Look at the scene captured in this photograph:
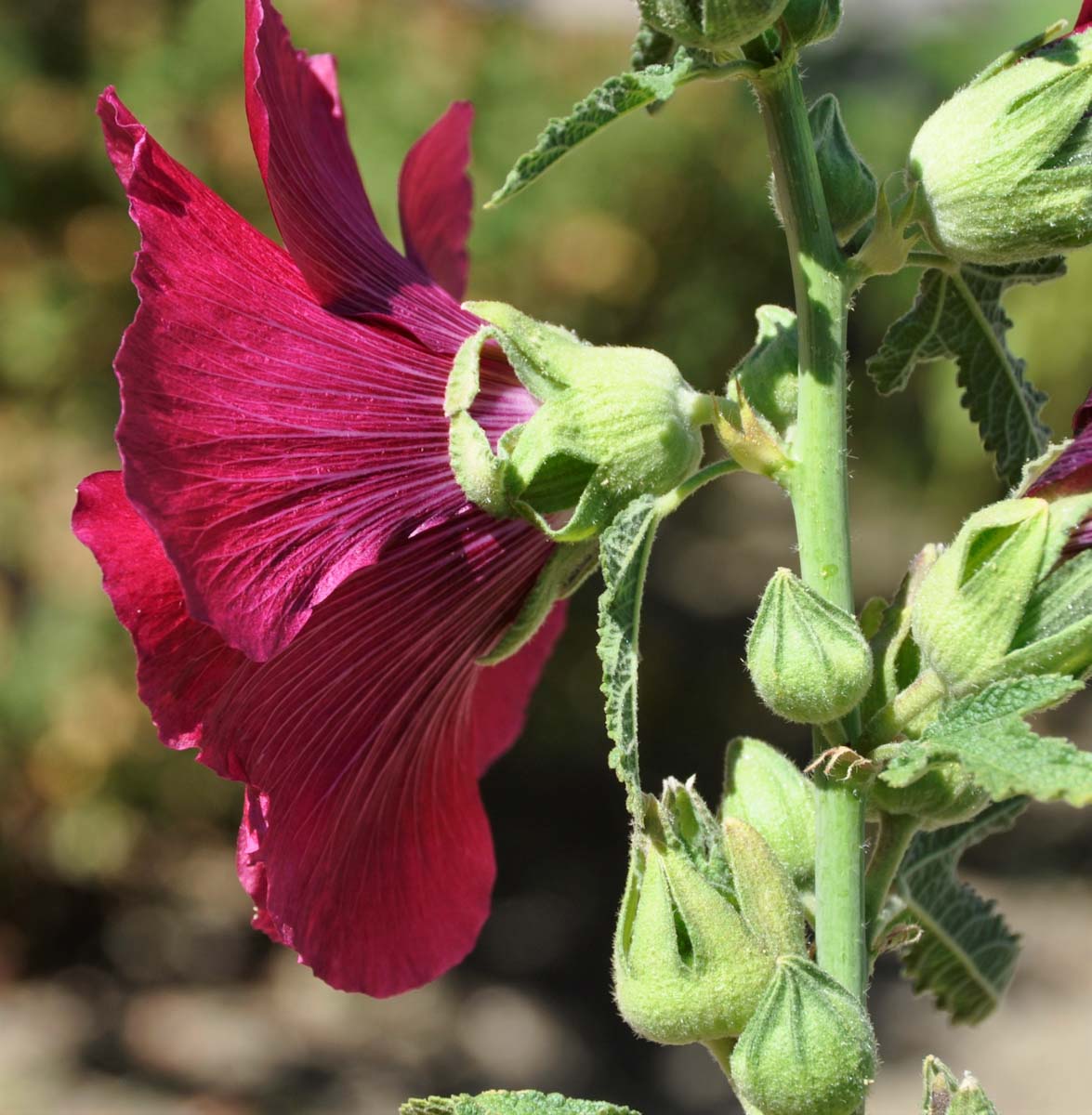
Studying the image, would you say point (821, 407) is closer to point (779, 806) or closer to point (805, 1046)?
point (779, 806)

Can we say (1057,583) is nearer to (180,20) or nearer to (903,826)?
(903,826)

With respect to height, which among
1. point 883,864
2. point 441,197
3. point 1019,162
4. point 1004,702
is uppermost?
point 441,197

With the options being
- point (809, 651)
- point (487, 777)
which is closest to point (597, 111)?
point (809, 651)

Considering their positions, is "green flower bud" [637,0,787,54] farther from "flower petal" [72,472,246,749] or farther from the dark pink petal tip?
"flower petal" [72,472,246,749]

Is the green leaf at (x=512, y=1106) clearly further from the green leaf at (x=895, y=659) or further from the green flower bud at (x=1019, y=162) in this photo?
the green flower bud at (x=1019, y=162)

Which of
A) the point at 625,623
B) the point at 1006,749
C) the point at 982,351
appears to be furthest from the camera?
the point at 982,351
